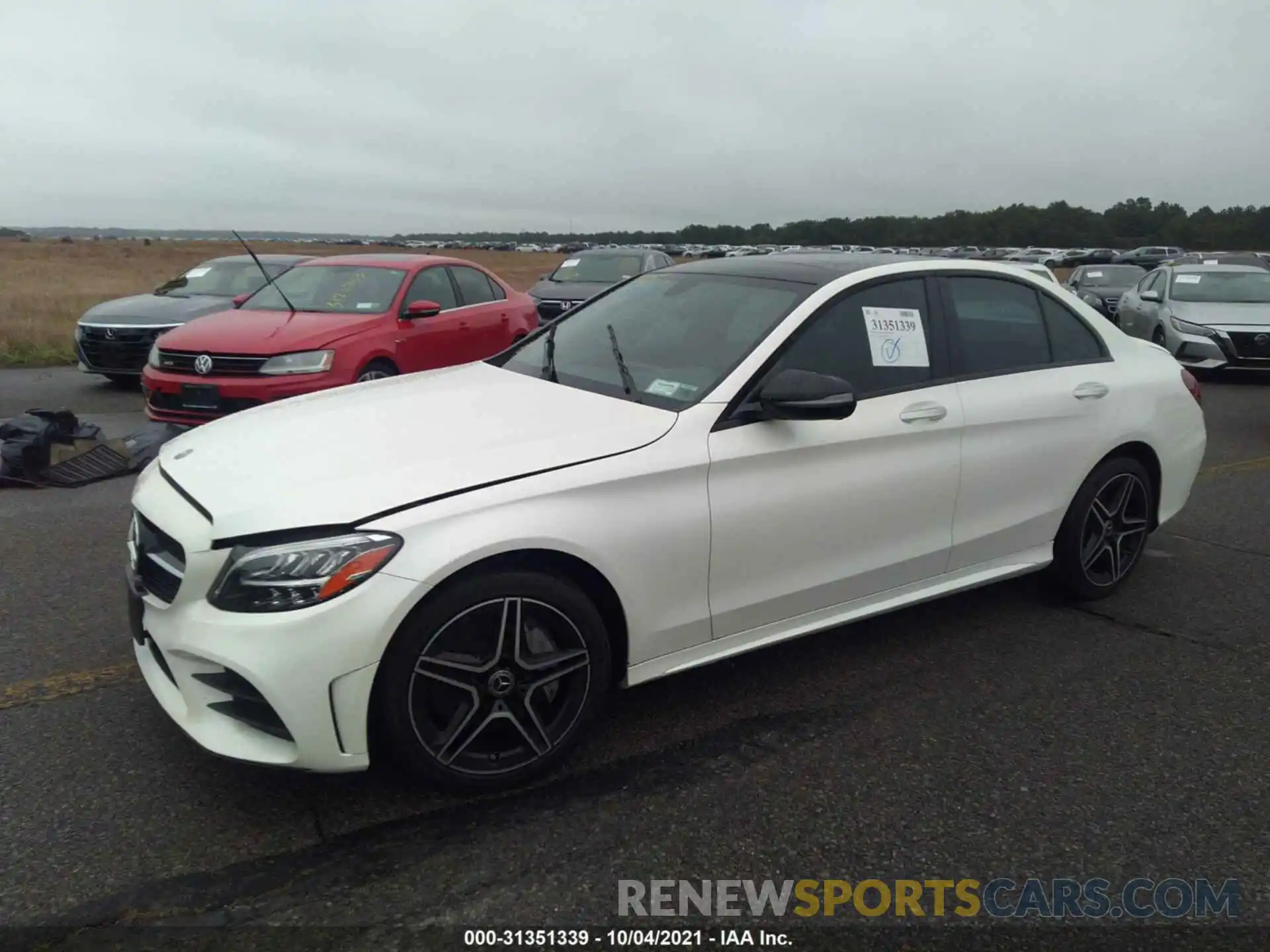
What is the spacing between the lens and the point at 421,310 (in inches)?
330

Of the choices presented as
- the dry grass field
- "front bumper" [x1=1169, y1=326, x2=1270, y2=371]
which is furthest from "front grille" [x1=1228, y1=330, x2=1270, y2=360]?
the dry grass field

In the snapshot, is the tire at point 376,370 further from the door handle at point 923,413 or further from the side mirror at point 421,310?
the door handle at point 923,413

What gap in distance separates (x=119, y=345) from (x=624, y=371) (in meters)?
9.12

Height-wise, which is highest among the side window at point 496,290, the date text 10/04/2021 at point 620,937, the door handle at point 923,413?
the side window at point 496,290

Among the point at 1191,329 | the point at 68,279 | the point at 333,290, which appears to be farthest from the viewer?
the point at 68,279

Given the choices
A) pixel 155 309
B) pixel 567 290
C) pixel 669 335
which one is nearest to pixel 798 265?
pixel 669 335

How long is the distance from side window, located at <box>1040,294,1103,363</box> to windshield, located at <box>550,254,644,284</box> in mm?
10850

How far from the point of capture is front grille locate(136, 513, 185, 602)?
2824 mm

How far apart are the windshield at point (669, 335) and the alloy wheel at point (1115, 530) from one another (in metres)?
1.92

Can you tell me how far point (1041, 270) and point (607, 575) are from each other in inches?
120

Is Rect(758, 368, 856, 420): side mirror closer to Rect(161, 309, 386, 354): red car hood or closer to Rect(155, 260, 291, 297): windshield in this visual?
Rect(161, 309, 386, 354): red car hood

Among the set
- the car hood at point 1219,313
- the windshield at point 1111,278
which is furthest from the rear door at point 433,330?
the windshield at point 1111,278

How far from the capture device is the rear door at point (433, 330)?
8.47 m

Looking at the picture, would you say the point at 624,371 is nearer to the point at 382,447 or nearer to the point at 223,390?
the point at 382,447
